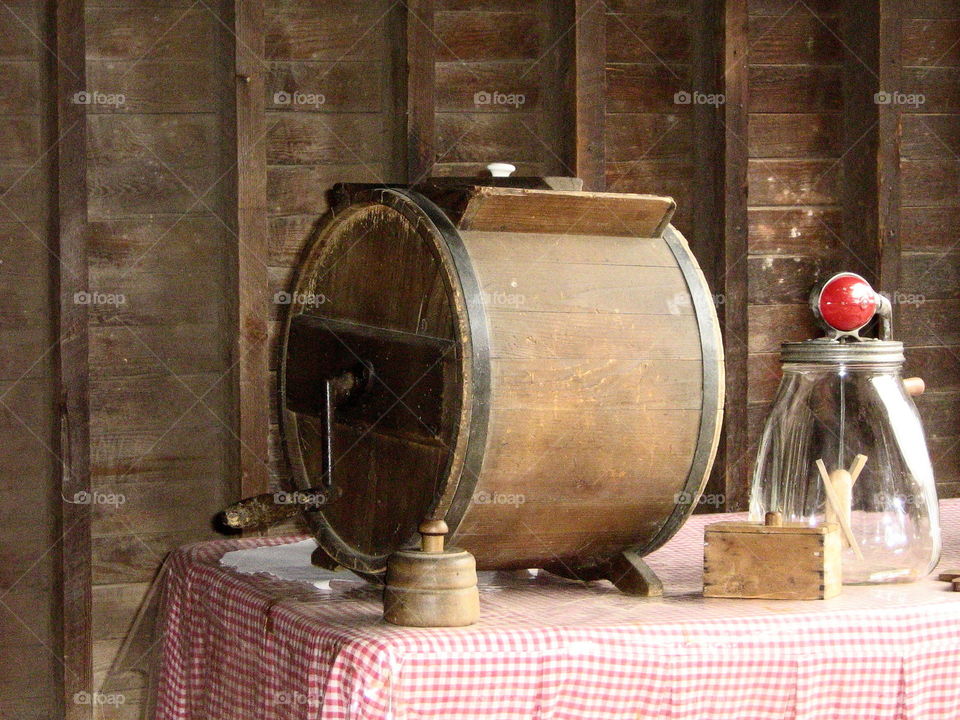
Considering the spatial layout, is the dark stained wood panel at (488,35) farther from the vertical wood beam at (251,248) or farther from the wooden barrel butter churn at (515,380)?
the wooden barrel butter churn at (515,380)

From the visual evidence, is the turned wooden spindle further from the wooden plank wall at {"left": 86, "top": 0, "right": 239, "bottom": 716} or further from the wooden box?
the wooden plank wall at {"left": 86, "top": 0, "right": 239, "bottom": 716}

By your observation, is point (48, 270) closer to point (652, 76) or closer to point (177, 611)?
point (177, 611)

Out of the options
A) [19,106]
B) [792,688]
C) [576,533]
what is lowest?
[792,688]

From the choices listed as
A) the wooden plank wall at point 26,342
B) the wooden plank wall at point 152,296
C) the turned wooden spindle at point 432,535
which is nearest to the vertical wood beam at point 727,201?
the wooden plank wall at point 152,296

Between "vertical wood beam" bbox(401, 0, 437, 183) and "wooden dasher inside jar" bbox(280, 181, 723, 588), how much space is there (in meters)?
1.39

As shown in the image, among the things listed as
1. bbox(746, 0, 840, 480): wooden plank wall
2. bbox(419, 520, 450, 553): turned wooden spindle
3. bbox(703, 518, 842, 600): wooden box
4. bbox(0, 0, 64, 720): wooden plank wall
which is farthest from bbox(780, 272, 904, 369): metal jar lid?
bbox(0, 0, 64, 720): wooden plank wall

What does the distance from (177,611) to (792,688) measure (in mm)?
1119

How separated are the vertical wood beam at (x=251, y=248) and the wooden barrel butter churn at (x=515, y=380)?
1.31 m

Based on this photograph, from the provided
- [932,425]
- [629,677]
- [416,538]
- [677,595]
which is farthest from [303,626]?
[932,425]

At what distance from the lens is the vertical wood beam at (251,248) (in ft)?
11.0

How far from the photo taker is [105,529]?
3.41 m

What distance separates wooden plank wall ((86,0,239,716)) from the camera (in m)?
3.37

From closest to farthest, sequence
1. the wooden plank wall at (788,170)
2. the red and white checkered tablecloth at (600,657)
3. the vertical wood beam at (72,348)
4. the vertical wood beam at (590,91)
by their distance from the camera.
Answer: the red and white checkered tablecloth at (600,657) < the vertical wood beam at (72,348) < the vertical wood beam at (590,91) < the wooden plank wall at (788,170)

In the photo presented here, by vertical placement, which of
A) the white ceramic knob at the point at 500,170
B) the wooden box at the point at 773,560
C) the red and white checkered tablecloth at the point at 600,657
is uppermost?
the white ceramic knob at the point at 500,170
